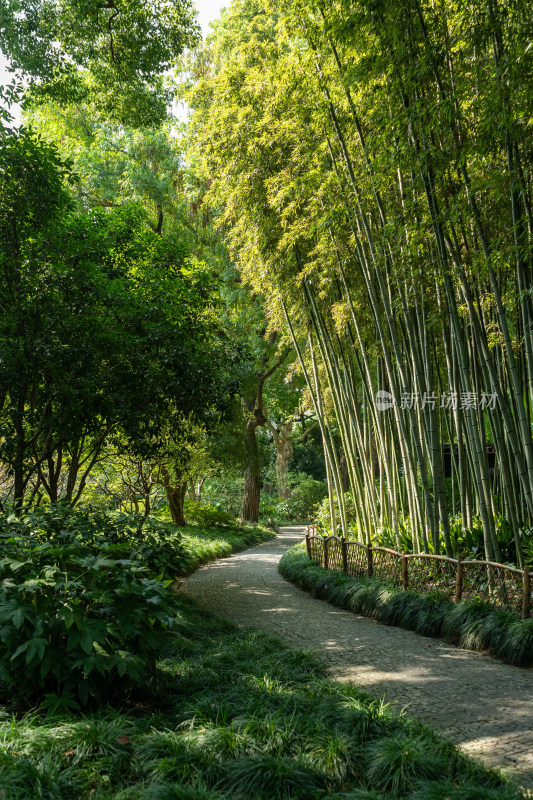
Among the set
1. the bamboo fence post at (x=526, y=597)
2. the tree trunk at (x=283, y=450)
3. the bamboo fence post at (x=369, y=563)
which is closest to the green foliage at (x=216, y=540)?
the bamboo fence post at (x=369, y=563)

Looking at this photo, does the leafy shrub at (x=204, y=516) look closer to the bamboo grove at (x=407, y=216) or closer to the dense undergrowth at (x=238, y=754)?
the bamboo grove at (x=407, y=216)

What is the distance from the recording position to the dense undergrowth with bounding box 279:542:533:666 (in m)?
3.71

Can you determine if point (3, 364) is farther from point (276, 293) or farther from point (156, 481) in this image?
point (156, 481)

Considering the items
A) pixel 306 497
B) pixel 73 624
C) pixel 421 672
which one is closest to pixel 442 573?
pixel 421 672

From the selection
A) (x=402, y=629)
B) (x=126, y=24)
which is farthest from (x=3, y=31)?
(x=402, y=629)

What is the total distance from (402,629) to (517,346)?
283 cm

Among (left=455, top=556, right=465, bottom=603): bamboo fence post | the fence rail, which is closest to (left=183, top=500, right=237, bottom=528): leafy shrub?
the fence rail

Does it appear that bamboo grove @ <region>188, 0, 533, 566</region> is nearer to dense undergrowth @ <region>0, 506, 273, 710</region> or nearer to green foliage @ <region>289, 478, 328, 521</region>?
dense undergrowth @ <region>0, 506, 273, 710</region>

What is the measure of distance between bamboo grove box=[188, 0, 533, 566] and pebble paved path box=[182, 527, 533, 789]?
1056mm

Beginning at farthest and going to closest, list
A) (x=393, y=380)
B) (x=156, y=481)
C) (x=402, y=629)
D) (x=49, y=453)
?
(x=156, y=481) < (x=393, y=380) < (x=49, y=453) < (x=402, y=629)

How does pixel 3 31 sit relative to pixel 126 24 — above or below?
below

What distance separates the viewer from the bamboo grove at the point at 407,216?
399cm

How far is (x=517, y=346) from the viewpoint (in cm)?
546

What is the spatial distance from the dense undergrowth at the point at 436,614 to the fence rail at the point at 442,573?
117 mm
